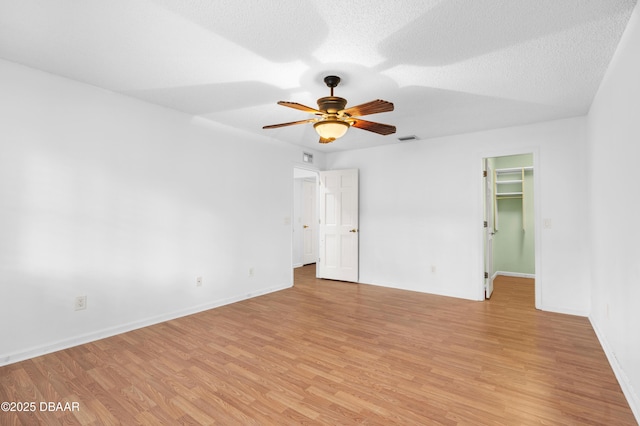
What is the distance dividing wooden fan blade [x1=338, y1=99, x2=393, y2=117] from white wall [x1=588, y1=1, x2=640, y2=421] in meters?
1.46

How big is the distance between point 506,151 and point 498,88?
5.18 ft

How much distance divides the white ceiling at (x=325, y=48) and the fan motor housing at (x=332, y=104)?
0.98 ft

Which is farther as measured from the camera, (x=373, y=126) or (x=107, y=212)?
(x=107, y=212)

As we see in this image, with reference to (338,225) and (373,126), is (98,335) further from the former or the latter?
(338,225)

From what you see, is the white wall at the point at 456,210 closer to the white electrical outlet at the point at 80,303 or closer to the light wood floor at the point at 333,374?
the light wood floor at the point at 333,374

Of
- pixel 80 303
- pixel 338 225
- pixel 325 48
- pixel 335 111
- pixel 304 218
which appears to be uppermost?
pixel 325 48

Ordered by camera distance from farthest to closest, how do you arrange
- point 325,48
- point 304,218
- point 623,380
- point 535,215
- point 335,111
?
point 304,218 < point 535,215 < point 335,111 < point 325,48 < point 623,380

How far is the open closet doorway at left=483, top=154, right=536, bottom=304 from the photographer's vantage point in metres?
5.85

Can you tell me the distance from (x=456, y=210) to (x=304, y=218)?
3.87m

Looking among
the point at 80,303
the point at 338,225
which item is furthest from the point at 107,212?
the point at 338,225

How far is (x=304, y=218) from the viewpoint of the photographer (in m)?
7.58

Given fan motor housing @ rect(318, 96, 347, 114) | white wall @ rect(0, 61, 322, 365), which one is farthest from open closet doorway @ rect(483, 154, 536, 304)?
white wall @ rect(0, 61, 322, 365)

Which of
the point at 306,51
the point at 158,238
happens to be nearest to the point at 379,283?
the point at 158,238

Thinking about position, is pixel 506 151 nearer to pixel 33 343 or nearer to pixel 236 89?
pixel 236 89
